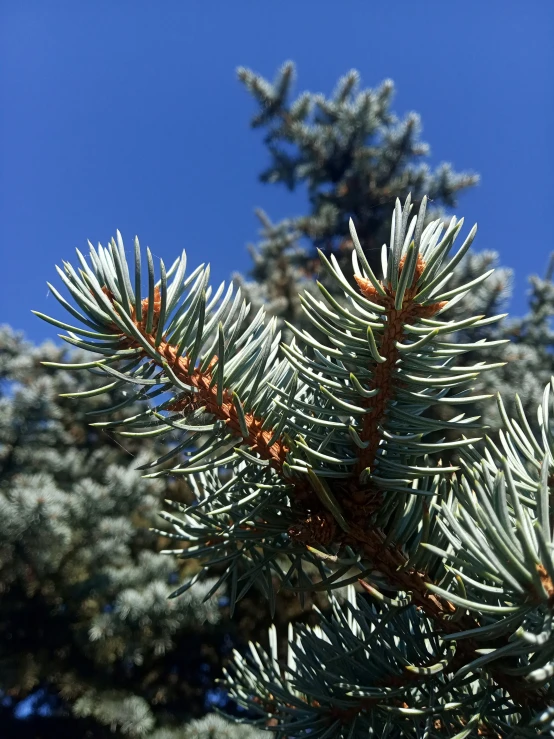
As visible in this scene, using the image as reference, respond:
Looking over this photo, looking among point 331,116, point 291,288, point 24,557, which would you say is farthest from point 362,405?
point 331,116

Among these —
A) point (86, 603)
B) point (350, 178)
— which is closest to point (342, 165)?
point (350, 178)

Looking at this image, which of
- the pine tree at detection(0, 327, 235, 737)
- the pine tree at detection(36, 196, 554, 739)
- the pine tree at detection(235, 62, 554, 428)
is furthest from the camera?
the pine tree at detection(235, 62, 554, 428)

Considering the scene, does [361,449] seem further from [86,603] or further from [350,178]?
[350,178]

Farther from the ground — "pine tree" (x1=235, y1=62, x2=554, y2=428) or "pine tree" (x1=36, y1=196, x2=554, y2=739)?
"pine tree" (x1=235, y1=62, x2=554, y2=428)

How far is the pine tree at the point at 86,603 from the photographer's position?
1517 mm

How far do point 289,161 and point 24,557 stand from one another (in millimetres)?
2383

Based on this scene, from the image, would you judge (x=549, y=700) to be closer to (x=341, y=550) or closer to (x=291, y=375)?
(x=341, y=550)

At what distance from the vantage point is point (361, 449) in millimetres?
351

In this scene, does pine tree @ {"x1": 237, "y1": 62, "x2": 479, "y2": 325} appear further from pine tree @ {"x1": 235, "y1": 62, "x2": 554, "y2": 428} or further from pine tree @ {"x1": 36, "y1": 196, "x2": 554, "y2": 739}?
pine tree @ {"x1": 36, "y1": 196, "x2": 554, "y2": 739}

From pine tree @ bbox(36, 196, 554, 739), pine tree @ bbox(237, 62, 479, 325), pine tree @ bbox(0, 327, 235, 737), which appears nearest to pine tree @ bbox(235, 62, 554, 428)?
pine tree @ bbox(237, 62, 479, 325)

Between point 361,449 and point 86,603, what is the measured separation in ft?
5.03

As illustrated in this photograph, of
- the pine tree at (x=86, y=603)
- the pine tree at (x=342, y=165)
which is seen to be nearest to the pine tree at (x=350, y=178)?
the pine tree at (x=342, y=165)

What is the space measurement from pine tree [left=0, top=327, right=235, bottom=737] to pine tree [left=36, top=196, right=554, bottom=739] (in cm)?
109

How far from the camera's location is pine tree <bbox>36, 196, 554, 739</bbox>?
317mm
